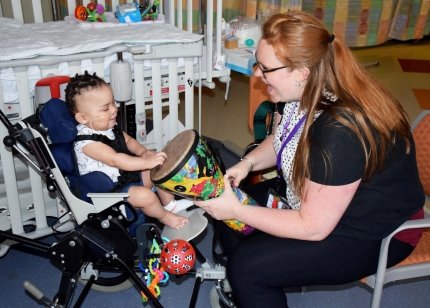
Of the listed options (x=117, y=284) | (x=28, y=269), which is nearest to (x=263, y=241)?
(x=117, y=284)

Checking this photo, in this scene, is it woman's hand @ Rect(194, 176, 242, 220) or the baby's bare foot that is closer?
woman's hand @ Rect(194, 176, 242, 220)

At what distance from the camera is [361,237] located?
133cm

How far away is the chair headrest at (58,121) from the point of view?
60.6 inches

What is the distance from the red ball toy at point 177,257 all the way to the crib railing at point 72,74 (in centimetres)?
66

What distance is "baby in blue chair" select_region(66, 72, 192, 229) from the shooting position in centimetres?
156

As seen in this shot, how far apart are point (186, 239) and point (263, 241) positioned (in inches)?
13.3

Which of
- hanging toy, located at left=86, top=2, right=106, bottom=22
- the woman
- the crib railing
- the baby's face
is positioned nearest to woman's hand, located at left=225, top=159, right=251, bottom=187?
the woman

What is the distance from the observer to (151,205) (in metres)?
1.63

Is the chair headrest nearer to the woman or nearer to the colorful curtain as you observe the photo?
the woman

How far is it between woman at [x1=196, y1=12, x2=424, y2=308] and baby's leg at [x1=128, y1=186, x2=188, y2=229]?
34 centimetres

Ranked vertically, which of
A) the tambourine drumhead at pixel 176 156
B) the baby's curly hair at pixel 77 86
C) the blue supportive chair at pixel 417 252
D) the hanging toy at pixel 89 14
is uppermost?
the hanging toy at pixel 89 14

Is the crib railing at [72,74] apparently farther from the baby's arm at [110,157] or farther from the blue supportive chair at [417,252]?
the blue supportive chair at [417,252]

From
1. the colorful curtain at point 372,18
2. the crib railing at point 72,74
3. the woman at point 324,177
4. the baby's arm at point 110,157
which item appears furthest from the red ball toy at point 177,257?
the colorful curtain at point 372,18

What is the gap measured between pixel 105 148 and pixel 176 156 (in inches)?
14.1
